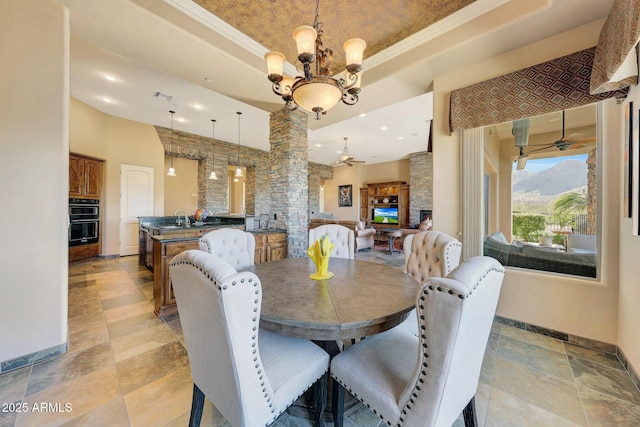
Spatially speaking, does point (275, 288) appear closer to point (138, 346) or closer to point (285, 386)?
point (285, 386)

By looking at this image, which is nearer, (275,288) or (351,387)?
(351,387)

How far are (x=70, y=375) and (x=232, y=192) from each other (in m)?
9.53

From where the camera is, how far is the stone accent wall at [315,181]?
1010 cm

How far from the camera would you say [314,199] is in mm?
10367

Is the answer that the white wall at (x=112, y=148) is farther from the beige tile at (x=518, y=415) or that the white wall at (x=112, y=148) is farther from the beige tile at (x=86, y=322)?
the beige tile at (x=518, y=415)

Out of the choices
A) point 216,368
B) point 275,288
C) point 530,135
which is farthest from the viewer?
point 530,135

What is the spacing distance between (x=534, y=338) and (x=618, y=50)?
2.27m

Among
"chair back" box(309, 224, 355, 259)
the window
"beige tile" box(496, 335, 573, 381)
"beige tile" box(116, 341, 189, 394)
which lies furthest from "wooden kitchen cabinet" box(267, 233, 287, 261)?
"beige tile" box(496, 335, 573, 381)

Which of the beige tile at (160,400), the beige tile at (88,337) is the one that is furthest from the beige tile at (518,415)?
the beige tile at (88,337)

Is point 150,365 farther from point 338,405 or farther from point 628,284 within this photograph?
point 628,284

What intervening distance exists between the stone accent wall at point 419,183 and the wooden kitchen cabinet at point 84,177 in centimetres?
900

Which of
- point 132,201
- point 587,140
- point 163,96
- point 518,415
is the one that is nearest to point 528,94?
point 587,140

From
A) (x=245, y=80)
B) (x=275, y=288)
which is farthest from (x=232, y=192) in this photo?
(x=275, y=288)

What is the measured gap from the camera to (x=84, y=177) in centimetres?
498
